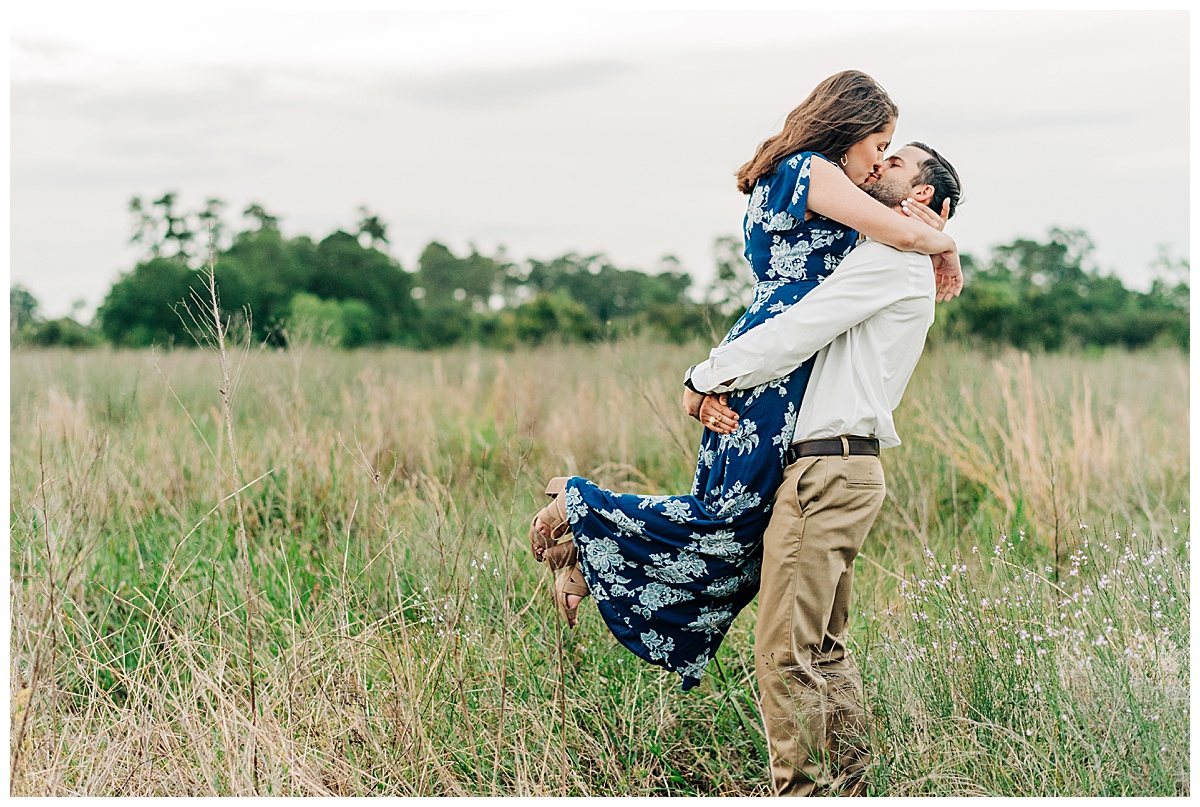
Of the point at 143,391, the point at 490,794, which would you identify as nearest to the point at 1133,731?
the point at 490,794

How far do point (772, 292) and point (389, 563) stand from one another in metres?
1.75

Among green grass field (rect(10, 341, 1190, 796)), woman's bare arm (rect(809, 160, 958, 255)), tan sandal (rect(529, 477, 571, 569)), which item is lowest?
green grass field (rect(10, 341, 1190, 796))

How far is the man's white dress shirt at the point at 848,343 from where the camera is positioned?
254cm

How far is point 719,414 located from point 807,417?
23 centimetres

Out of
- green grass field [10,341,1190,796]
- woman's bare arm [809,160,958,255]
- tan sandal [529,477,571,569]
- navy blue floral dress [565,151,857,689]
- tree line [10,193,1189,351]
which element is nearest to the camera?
woman's bare arm [809,160,958,255]

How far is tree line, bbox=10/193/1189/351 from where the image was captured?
17.4 m

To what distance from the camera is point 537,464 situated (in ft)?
19.2

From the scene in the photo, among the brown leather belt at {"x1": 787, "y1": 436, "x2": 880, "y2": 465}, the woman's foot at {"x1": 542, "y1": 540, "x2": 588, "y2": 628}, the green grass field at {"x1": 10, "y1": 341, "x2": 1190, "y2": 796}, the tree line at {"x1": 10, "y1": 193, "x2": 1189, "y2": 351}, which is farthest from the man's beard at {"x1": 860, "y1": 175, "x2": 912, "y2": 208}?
the tree line at {"x1": 10, "y1": 193, "x2": 1189, "y2": 351}

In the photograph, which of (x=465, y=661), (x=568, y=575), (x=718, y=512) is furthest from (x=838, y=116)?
(x=465, y=661)

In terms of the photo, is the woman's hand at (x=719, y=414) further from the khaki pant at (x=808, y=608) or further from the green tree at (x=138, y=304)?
the green tree at (x=138, y=304)

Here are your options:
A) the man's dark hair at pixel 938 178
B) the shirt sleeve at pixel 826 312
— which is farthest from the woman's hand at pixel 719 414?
the man's dark hair at pixel 938 178

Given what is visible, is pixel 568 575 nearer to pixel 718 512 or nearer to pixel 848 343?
pixel 718 512

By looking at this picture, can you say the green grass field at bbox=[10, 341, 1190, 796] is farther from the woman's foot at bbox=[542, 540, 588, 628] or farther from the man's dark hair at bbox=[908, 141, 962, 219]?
the man's dark hair at bbox=[908, 141, 962, 219]

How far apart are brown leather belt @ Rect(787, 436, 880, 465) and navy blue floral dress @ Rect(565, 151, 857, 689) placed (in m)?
0.04
